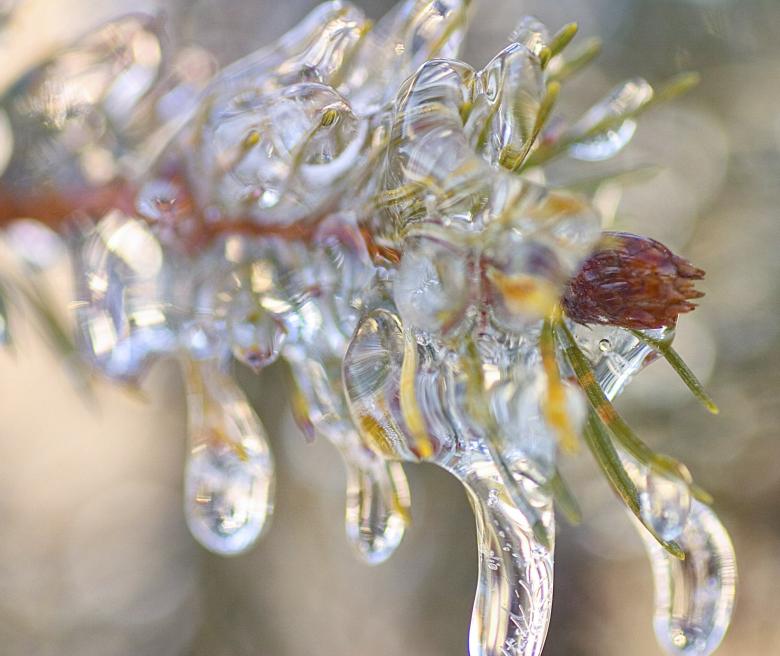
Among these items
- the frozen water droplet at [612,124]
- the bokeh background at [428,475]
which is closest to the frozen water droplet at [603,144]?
the frozen water droplet at [612,124]

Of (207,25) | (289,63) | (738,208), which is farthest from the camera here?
(207,25)

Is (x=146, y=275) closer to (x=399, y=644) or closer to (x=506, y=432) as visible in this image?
(x=506, y=432)

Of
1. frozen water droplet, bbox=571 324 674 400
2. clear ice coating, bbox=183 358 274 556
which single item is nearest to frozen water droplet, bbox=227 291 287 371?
clear ice coating, bbox=183 358 274 556

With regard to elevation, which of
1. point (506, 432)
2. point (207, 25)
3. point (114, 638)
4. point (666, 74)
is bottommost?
point (114, 638)

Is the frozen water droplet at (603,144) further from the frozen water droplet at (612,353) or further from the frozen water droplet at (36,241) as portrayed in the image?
the frozen water droplet at (36,241)

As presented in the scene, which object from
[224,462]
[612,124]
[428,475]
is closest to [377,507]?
[224,462]

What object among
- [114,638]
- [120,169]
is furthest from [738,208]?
[114,638]
